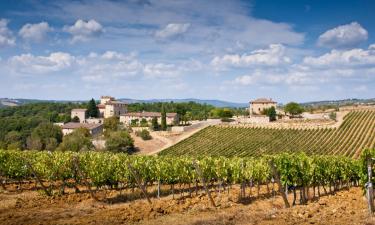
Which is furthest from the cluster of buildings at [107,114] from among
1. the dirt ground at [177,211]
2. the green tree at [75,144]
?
the dirt ground at [177,211]

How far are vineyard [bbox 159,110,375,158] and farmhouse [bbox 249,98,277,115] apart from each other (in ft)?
146

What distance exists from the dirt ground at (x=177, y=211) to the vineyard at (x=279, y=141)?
40.1m

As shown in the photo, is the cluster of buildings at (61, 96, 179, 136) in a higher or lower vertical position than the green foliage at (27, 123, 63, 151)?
higher

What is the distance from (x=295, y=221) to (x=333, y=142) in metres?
60.7

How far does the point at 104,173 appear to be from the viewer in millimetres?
22156

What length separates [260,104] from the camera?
452 ft

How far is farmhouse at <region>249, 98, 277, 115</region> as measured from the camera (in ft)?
447

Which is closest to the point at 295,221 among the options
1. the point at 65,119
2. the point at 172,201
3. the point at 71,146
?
the point at 172,201

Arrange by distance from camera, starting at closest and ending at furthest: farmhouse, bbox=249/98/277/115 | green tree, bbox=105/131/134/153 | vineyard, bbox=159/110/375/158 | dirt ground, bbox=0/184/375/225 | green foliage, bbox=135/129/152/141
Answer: dirt ground, bbox=0/184/375/225 → vineyard, bbox=159/110/375/158 → green tree, bbox=105/131/134/153 → green foliage, bbox=135/129/152/141 → farmhouse, bbox=249/98/277/115

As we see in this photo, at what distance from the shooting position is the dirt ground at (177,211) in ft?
49.3

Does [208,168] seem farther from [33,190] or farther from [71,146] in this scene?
[71,146]

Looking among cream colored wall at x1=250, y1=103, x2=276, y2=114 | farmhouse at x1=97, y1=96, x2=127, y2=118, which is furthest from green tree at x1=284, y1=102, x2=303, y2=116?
farmhouse at x1=97, y1=96, x2=127, y2=118

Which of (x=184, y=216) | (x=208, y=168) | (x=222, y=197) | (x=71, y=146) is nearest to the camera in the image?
(x=184, y=216)

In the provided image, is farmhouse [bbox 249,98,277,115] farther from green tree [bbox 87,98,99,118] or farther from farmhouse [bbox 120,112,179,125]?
green tree [bbox 87,98,99,118]
